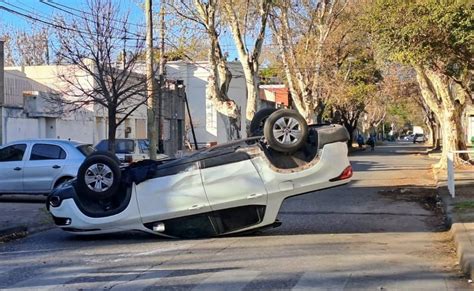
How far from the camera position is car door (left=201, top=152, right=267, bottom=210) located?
10.8 metres

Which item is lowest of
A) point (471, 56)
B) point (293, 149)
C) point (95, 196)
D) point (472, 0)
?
point (95, 196)

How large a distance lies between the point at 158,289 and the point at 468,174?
61.9ft

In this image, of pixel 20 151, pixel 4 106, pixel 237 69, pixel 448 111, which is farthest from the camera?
pixel 237 69

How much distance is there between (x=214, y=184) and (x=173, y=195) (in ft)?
2.23

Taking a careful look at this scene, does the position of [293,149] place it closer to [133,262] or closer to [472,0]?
[133,262]

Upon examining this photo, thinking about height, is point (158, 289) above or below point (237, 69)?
below

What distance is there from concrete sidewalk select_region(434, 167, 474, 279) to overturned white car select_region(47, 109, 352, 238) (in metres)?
2.07

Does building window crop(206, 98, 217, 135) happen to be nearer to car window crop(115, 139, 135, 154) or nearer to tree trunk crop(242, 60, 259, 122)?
tree trunk crop(242, 60, 259, 122)

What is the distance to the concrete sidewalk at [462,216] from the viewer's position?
867 centimetres

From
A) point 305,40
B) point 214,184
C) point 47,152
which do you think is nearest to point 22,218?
point 47,152

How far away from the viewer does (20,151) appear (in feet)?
56.2

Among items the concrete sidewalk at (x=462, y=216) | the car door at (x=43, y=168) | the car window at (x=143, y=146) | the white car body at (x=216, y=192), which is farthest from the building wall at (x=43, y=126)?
the white car body at (x=216, y=192)

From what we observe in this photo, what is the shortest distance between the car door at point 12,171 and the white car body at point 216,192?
6.17 m

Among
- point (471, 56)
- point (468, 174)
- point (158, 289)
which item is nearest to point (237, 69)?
point (468, 174)
